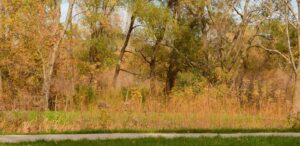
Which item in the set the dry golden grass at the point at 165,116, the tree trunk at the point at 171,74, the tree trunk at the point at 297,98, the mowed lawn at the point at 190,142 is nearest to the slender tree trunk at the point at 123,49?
the tree trunk at the point at 171,74

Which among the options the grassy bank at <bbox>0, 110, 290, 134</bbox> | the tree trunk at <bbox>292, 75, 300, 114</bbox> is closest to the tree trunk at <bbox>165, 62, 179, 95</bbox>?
the tree trunk at <bbox>292, 75, 300, 114</bbox>

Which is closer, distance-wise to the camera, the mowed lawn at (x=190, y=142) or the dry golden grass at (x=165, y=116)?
the mowed lawn at (x=190, y=142)

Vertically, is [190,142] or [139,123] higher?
[139,123]

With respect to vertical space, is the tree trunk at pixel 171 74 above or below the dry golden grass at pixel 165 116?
above

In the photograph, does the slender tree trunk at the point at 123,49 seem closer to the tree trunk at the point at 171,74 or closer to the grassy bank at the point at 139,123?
the tree trunk at the point at 171,74

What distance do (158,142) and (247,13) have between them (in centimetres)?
2121

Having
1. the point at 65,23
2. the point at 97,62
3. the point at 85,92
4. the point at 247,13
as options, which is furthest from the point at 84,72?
the point at 247,13

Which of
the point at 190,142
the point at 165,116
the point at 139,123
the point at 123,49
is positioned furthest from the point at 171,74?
the point at 190,142

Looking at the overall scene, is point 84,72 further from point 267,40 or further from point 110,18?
point 267,40

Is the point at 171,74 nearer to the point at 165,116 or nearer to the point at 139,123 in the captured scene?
the point at 165,116

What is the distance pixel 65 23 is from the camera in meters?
30.7

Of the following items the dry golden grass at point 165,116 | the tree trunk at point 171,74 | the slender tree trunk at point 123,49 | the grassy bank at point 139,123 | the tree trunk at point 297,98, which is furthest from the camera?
the slender tree trunk at point 123,49

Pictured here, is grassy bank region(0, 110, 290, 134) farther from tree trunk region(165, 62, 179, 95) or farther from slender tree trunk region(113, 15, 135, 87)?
slender tree trunk region(113, 15, 135, 87)

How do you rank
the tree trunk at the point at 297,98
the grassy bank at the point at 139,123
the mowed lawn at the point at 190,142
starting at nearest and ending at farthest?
the mowed lawn at the point at 190,142
the grassy bank at the point at 139,123
the tree trunk at the point at 297,98
